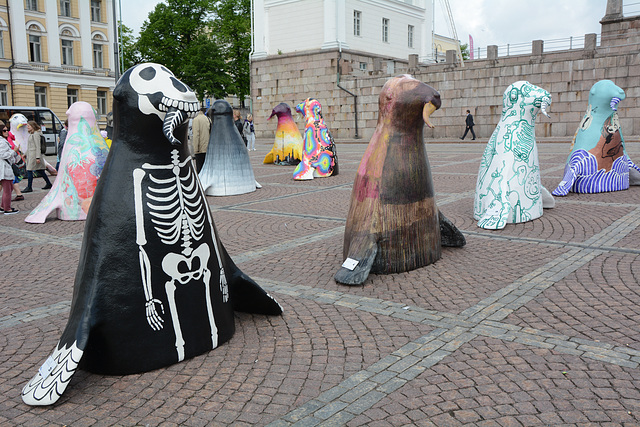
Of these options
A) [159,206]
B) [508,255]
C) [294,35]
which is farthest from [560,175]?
[294,35]

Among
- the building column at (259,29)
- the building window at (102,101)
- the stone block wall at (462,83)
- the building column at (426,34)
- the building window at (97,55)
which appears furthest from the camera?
the building window at (102,101)

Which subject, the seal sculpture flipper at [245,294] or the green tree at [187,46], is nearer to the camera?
the seal sculpture flipper at [245,294]

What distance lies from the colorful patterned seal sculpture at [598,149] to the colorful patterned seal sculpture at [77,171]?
7869 millimetres

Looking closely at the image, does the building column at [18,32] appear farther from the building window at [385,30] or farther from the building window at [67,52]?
the building window at [385,30]

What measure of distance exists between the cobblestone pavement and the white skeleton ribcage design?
1.47 feet

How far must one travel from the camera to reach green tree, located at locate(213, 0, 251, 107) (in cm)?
4312

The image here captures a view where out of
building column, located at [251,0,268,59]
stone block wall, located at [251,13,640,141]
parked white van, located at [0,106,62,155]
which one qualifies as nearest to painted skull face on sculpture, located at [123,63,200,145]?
parked white van, located at [0,106,62,155]

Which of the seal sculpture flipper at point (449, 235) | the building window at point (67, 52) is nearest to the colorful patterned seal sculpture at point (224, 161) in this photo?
the seal sculpture flipper at point (449, 235)

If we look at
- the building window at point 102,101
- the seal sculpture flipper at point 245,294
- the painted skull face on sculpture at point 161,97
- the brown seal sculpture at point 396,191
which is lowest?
the seal sculpture flipper at point 245,294

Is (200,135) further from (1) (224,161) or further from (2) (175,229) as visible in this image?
(2) (175,229)

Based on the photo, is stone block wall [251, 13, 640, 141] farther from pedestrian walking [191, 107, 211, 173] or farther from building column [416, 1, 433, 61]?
pedestrian walking [191, 107, 211, 173]

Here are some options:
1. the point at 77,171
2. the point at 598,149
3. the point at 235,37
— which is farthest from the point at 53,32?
the point at 598,149

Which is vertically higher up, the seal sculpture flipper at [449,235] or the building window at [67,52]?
the building window at [67,52]

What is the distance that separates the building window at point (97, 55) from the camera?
136ft
